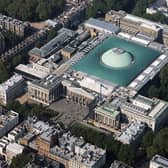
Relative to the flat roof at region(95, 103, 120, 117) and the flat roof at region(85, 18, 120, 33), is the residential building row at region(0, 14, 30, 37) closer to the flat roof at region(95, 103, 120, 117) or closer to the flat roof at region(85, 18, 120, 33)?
the flat roof at region(85, 18, 120, 33)

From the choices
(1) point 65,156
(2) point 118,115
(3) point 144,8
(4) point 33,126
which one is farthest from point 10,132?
(3) point 144,8

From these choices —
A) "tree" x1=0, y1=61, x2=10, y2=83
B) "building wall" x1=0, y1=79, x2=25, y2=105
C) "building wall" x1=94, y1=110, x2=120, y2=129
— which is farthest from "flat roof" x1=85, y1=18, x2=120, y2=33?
"building wall" x1=94, y1=110, x2=120, y2=129

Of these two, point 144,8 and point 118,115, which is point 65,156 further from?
point 144,8

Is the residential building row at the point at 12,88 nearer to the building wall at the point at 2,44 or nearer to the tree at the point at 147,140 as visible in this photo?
the building wall at the point at 2,44

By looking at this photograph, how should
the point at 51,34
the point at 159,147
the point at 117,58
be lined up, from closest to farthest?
the point at 159,147
the point at 117,58
the point at 51,34

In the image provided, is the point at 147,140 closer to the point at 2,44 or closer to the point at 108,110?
the point at 108,110

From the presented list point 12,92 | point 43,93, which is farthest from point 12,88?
point 43,93

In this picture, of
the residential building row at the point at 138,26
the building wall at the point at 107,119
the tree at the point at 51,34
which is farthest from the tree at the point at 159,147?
the tree at the point at 51,34

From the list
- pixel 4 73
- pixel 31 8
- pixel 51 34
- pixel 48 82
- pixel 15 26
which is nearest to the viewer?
pixel 48 82
